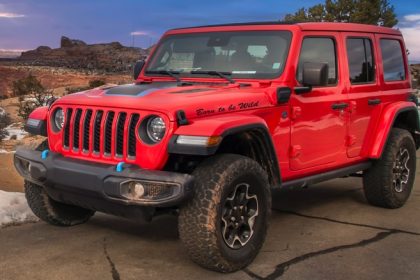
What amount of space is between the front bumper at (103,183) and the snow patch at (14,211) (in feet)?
3.76

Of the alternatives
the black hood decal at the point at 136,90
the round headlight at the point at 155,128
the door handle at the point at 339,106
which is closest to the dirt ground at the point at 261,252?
the round headlight at the point at 155,128

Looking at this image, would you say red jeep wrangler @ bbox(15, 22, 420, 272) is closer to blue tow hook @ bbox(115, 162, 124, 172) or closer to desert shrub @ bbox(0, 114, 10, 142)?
blue tow hook @ bbox(115, 162, 124, 172)

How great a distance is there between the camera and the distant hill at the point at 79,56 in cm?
7299

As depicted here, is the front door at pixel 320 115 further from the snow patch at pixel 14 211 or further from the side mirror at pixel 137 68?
the snow patch at pixel 14 211

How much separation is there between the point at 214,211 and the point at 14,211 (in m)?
2.78

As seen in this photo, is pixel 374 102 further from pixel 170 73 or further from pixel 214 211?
pixel 214 211

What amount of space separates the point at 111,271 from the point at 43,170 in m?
0.98

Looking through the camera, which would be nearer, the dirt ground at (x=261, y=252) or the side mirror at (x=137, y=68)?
the dirt ground at (x=261, y=252)

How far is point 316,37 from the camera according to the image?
5.59 meters

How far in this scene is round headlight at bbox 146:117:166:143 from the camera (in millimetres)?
4129

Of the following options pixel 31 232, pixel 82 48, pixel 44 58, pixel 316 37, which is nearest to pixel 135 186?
pixel 31 232

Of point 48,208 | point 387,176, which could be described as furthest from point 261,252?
point 387,176

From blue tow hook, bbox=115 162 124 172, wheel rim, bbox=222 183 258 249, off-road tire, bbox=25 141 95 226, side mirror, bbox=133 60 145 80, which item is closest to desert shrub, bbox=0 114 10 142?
side mirror, bbox=133 60 145 80

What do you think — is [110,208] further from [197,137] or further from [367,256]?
[367,256]
